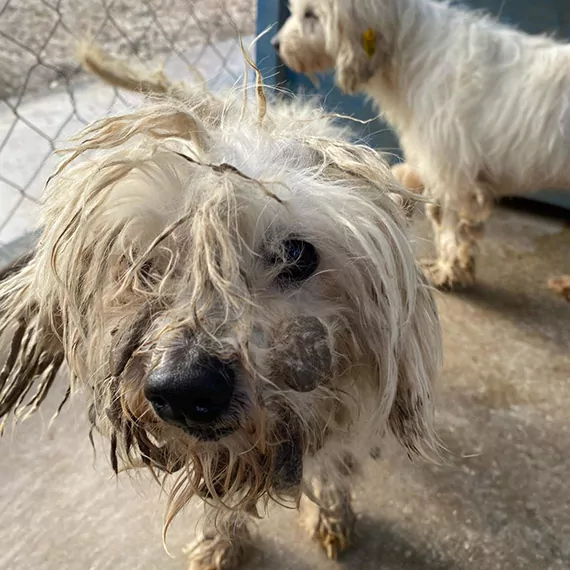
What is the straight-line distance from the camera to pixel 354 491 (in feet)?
4.10

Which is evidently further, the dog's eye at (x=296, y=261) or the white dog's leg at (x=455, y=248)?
the white dog's leg at (x=455, y=248)

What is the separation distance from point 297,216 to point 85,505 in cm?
84

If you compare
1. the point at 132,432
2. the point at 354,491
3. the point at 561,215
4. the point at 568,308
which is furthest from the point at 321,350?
the point at 561,215

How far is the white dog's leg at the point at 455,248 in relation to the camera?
70.4 inches

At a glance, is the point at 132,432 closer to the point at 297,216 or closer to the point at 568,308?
the point at 297,216

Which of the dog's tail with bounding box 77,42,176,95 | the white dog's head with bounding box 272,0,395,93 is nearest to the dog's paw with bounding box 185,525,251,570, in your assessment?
the dog's tail with bounding box 77,42,176,95

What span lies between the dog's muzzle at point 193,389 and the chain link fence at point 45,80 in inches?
39.8

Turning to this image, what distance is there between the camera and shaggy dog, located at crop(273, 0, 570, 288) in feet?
4.89

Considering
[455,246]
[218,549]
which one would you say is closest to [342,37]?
[455,246]

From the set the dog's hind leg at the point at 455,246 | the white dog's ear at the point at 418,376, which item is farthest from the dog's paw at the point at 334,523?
the dog's hind leg at the point at 455,246

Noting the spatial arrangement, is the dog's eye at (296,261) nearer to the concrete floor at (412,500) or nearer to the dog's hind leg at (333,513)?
the dog's hind leg at (333,513)

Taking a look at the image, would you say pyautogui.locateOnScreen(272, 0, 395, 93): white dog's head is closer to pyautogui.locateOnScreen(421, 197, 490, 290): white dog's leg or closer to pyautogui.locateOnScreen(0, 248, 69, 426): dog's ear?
pyautogui.locateOnScreen(421, 197, 490, 290): white dog's leg

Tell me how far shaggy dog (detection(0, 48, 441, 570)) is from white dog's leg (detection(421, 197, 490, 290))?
982mm

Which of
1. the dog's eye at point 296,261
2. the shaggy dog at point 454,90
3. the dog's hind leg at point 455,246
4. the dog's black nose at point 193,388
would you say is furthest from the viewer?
the dog's hind leg at point 455,246
